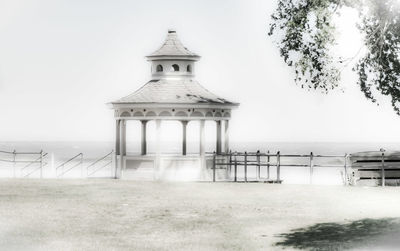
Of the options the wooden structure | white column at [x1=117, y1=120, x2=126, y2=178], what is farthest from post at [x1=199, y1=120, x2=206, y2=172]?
the wooden structure

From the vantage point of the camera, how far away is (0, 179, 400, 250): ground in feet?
53.4

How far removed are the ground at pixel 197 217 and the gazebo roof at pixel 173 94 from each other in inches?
174

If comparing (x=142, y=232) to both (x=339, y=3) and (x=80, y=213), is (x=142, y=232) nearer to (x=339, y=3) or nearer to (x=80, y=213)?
(x=80, y=213)

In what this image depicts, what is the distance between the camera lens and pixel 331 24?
57.7ft

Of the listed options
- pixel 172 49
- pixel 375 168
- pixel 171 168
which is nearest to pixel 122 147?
pixel 171 168

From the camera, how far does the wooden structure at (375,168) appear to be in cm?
3275

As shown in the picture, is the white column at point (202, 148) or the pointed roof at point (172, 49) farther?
the pointed roof at point (172, 49)

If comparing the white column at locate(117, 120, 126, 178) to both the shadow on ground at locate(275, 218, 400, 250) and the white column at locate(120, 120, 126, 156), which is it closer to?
the white column at locate(120, 120, 126, 156)

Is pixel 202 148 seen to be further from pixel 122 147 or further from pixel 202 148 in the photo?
pixel 122 147

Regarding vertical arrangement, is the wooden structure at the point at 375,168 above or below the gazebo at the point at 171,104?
below

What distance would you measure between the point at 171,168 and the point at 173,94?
11.3 feet

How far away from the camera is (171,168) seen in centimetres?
3375

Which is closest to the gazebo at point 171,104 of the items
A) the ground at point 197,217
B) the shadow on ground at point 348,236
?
the ground at point 197,217

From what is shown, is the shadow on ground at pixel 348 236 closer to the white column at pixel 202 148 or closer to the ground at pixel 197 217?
the ground at pixel 197 217
